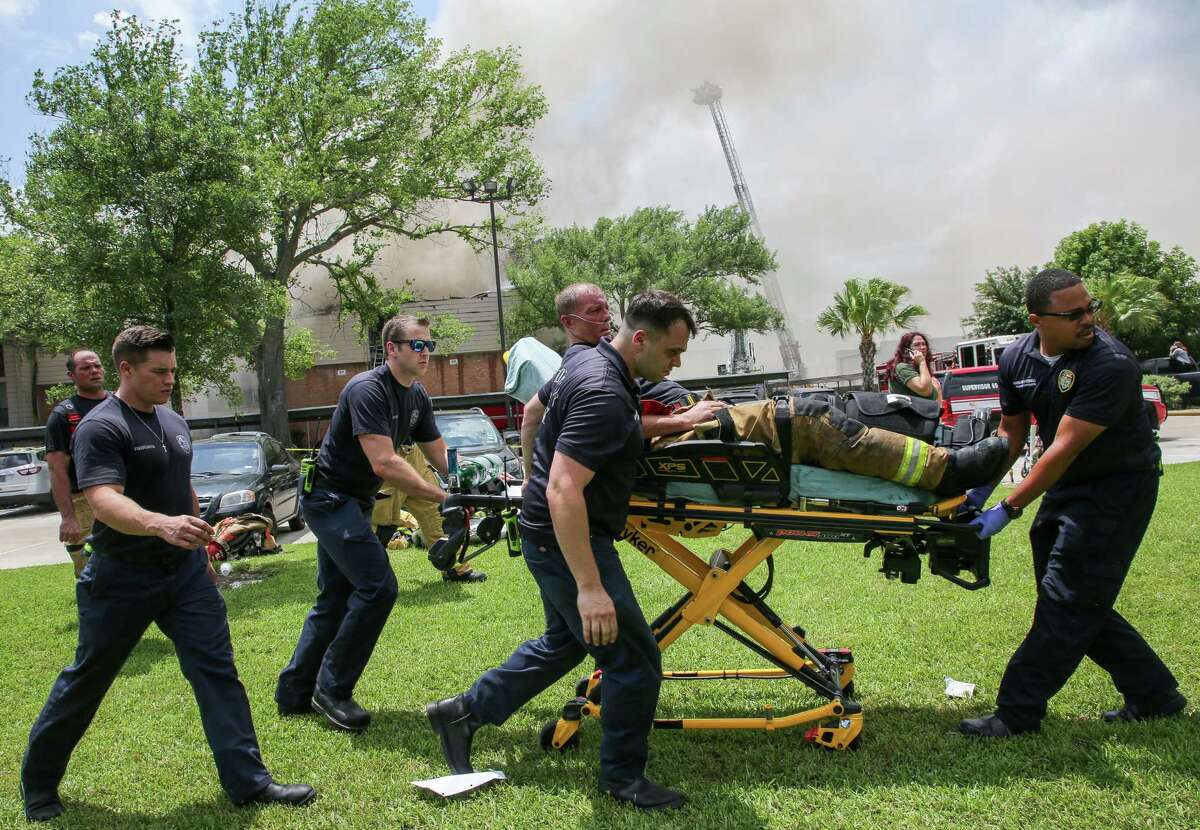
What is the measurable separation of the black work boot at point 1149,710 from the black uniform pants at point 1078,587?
38 millimetres

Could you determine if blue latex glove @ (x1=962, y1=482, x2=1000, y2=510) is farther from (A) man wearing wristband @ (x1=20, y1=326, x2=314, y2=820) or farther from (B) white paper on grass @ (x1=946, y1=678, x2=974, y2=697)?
(A) man wearing wristband @ (x1=20, y1=326, x2=314, y2=820)

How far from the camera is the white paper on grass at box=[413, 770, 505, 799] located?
3.49 metres

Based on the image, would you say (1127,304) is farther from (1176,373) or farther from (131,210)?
(131,210)

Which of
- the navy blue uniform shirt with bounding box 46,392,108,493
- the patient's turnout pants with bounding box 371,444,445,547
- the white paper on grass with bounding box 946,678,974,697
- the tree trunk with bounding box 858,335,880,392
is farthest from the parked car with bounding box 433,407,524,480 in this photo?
the tree trunk with bounding box 858,335,880,392

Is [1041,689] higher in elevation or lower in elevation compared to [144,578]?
lower

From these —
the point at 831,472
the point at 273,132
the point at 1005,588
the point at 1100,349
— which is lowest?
the point at 1005,588

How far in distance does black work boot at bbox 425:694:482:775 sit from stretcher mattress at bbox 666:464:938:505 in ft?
4.52

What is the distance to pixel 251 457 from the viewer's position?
488 inches

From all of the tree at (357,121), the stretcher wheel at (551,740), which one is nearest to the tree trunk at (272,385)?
the tree at (357,121)

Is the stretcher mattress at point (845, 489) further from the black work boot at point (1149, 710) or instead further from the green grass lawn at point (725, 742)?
the black work boot at point (1149, 710)

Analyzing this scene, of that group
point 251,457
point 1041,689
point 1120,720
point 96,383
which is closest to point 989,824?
point 1041,689

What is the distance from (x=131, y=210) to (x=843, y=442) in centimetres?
1931

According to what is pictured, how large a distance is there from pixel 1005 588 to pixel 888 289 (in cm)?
3228

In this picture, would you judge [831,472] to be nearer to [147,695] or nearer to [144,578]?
[144,578]
